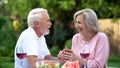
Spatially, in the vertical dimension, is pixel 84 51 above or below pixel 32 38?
below

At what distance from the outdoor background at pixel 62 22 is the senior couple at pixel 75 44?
8.91 m

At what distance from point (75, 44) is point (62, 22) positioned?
12815mm

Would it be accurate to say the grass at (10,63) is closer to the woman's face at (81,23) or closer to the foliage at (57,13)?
the foliage at (57,13)

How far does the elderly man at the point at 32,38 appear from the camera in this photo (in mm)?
3988

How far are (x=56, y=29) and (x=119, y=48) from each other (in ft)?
8.44

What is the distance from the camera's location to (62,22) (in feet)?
56.9

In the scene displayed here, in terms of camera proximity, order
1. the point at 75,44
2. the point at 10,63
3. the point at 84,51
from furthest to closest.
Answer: the point at 10,63, the point at 75,44, the point at 84,51

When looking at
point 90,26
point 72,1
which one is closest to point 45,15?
point 90,26

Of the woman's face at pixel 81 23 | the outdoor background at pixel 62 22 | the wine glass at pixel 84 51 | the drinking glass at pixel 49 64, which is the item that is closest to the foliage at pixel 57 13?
the outdoor background at pixel 62 22

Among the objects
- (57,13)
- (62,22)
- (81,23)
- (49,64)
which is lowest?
(49,64)

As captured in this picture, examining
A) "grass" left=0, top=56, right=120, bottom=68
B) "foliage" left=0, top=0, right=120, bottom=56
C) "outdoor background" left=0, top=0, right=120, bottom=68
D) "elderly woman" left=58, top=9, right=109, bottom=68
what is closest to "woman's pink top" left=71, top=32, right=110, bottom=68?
"elderly woman" left=58, top=9, right=109, bottom=68

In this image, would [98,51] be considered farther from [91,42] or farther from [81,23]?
[81,23]

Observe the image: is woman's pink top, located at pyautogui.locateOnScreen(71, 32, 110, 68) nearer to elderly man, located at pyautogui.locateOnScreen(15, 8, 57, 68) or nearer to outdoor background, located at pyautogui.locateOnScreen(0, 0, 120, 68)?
elderly man, located at pyautogui.locateOnScreen(15, 8, 57, 68)

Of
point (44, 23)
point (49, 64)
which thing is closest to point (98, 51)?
point (44, 23)
